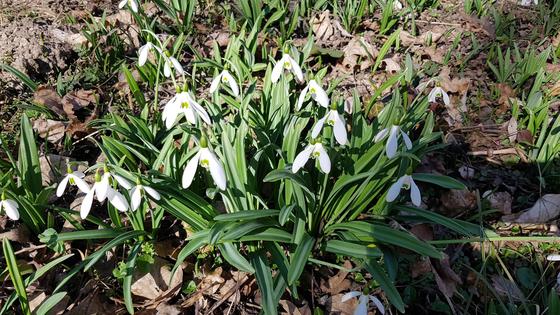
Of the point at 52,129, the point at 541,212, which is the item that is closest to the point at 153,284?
the point at 52,129

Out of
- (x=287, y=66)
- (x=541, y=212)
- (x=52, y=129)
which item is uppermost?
(x=287, y=66)

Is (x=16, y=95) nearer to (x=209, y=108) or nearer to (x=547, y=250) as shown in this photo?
(x=209, y=108)

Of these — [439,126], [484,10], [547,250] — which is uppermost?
[484,10]

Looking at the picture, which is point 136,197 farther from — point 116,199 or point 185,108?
point 185,108

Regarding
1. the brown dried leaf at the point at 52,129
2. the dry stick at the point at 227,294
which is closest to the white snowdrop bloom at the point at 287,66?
the dry stick at the point at 227,294

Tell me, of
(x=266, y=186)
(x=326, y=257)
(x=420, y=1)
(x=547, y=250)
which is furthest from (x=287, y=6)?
(x=547, y=250)

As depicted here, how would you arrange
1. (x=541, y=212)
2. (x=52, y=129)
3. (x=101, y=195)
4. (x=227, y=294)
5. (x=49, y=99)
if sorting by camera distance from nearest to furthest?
(x=101, y=195) < (x=227, y=294) < (x=541, y=212) < (x=52, y=129) < (x=49, y=99)

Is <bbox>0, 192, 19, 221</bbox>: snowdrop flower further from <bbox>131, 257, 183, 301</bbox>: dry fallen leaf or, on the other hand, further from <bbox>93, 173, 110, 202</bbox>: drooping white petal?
<bbox>131, 257, 183, 301</bbox>: dry fallen leaf

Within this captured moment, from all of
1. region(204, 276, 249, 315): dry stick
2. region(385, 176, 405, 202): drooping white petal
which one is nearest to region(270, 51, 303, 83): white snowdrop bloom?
region(385, 176, 405, 202): drooping white petal
